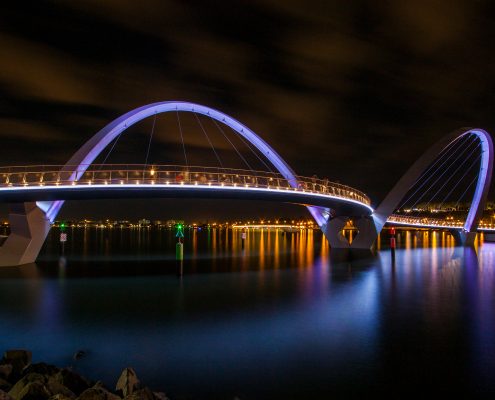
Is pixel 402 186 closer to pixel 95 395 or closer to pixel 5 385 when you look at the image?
pixel 95 395

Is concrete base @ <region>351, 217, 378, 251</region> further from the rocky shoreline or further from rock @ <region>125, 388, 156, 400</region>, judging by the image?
rock @ <region>125, 388, 156, 400</region>

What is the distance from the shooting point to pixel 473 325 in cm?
1478

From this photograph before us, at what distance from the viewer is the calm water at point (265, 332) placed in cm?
948

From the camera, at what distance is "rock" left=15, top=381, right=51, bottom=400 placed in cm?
711

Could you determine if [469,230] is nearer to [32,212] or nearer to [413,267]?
[413,267]

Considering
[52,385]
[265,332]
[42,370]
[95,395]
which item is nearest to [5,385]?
[42,370]

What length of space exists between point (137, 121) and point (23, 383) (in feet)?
108

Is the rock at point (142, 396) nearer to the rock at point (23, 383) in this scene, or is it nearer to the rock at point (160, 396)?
the rock at point (160, 396)

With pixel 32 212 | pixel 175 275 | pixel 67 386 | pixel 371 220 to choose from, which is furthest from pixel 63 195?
pixel 371 220

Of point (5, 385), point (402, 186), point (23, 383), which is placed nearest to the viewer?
A: point (23, 383)

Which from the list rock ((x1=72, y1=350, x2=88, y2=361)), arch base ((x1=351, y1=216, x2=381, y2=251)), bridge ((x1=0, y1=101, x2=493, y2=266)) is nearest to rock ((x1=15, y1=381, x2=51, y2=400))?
rock ((x1=72, y1=350, x2=88, y2=361))

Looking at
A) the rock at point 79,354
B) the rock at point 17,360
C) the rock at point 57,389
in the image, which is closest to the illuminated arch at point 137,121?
the rock at point 79,354

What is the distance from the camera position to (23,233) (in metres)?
29.4

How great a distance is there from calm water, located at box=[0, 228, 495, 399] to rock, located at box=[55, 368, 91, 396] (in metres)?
1.20
